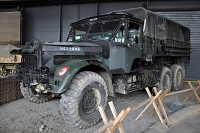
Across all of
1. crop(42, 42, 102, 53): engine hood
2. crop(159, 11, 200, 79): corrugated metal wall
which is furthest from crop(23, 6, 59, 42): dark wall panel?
crop(42, 42, 102, 53): engine hood

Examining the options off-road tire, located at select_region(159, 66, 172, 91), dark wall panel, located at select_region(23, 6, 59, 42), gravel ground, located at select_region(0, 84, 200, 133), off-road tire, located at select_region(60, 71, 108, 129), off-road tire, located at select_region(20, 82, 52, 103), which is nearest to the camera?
off-road tire, located at select_region(60, 71, 108, 129)

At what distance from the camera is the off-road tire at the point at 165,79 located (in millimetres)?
6192

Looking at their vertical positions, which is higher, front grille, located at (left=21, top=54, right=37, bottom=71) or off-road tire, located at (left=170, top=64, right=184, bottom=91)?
front grille, located at (left=21, top=54, right=37, bottom=71)

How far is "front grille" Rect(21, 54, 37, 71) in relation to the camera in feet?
12.4

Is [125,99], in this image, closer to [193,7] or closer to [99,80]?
[99,80]

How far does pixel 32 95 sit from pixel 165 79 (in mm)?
4471

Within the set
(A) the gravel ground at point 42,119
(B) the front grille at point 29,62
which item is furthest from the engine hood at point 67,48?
(A) the gravel ground at point 42,119

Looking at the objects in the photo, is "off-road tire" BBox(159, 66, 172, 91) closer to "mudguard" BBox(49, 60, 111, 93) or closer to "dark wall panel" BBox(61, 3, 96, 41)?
"mudguard" BBox(49, 60, 111, 93)

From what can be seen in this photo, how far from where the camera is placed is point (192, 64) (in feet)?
34.4

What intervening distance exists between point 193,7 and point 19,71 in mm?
9685

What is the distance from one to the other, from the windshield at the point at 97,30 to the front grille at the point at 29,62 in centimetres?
165

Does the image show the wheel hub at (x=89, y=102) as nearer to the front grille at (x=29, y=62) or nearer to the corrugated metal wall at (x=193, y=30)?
the front grille at (x=29, y=62)

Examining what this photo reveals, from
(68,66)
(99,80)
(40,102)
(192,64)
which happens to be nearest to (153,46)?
(99,80)

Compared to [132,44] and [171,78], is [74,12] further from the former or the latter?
[132,44]
